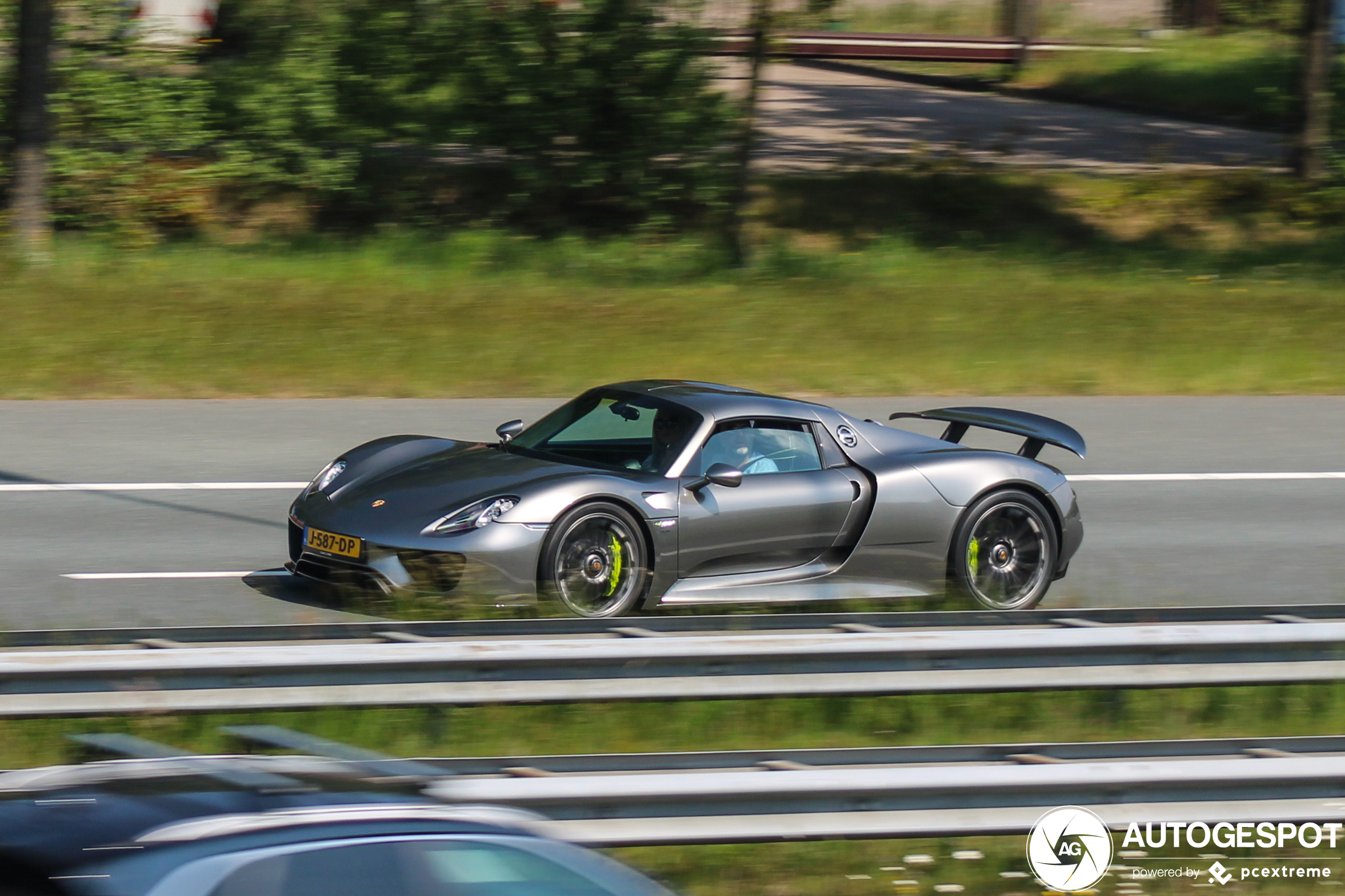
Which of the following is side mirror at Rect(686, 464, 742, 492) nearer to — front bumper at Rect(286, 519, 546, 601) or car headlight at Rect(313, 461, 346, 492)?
A: front bumper at Rect(286, 519, 546, 601)

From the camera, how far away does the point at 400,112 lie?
2217cm

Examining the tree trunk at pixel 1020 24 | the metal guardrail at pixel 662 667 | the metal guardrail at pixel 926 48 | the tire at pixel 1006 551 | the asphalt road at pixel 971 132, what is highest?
the tree trunk at pixel 1020 24

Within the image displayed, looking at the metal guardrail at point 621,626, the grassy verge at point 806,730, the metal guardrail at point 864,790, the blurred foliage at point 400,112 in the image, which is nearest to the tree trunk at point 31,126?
the blurred foliage at point 400,112

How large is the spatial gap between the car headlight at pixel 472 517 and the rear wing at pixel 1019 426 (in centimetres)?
245

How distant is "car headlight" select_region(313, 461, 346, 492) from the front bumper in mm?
938

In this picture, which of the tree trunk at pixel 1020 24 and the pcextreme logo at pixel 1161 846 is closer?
the pcextreme logo at pixel 1161 846

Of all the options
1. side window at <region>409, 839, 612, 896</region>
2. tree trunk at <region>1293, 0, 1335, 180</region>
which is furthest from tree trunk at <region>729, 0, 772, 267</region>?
side window at <region>409, 839, 612, 896</region>

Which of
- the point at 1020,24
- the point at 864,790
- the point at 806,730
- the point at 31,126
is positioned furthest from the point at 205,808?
the point at 1020,24

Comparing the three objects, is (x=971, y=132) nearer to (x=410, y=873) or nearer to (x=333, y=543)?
(x=333, y=543)

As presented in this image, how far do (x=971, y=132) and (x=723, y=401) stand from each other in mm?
18436

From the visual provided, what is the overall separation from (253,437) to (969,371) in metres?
6.93

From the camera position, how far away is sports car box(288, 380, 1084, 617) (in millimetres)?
7684

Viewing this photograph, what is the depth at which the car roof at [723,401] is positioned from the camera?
27.6 ft

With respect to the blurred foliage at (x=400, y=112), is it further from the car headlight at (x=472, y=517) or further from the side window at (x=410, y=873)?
the side window at (x=410, y=873)
